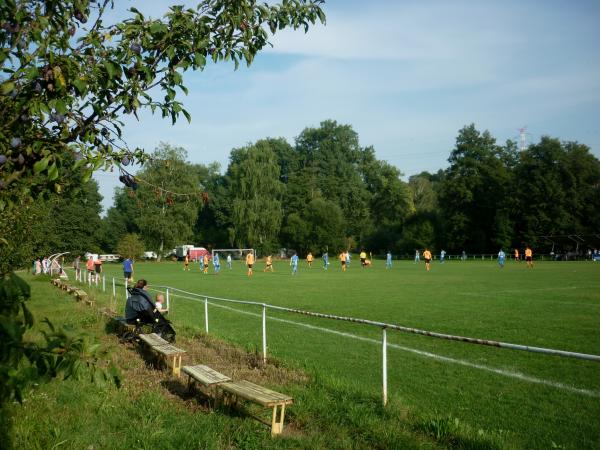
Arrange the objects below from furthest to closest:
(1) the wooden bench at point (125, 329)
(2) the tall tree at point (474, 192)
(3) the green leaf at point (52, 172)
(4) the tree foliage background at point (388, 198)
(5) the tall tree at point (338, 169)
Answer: (5) the tall tree at point (338, 169), (2) the tall tree at point (474, 192), (4) the tree foliage background at point (388, 198), (1) the wooden bench at point (125, 329), (3) the green leaf at point (52, 172)

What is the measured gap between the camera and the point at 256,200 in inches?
3063

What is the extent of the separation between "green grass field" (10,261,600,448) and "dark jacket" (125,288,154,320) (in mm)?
1854

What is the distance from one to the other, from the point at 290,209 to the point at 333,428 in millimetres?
84740

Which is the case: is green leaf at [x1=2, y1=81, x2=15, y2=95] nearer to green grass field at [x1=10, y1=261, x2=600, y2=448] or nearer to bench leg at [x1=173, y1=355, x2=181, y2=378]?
green grass field at [x1=10, y1=261, x2=600, y2=448]

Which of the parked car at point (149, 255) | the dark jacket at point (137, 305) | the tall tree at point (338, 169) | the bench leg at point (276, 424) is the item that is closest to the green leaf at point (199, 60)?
the bench leg at point (276, 424)

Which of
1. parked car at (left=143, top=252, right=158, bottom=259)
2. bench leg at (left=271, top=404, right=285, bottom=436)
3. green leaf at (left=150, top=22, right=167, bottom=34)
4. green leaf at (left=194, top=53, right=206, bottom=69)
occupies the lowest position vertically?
parked car at (left=143, top=252, right=158, bottom=259)

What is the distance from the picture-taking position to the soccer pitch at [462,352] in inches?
243

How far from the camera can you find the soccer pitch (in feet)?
20.3

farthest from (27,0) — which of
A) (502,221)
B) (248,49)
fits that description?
(502,221)

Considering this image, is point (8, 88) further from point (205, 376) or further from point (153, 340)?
point (153, 340)

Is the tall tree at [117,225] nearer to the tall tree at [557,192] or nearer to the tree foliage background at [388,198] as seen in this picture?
the tree foliage background at [388,198]

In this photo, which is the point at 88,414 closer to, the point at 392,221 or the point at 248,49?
the point at 248,49

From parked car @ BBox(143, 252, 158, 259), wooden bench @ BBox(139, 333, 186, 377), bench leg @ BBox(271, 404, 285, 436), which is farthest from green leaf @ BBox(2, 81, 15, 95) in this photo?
parked car @ BBox(143, 252, 158, 259)

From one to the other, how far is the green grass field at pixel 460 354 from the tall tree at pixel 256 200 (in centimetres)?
5759
